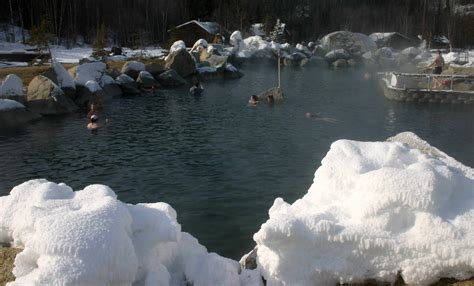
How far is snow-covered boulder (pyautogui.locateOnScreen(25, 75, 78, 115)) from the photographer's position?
22125 mm

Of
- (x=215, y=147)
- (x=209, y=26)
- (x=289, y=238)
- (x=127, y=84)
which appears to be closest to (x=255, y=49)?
(x=209, y=26)

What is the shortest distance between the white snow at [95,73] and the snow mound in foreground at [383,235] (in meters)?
23.7

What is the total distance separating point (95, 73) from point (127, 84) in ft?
6.87

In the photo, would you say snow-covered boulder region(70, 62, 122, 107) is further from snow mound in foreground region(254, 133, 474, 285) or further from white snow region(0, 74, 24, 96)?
snow mound in foreground region(254, 133, 474, 285)

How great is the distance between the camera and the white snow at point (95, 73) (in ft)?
90.3

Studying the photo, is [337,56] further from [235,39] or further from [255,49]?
[235,39]

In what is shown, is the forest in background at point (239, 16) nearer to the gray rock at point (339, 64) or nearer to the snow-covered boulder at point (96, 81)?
the gray rock at point (339, 64)

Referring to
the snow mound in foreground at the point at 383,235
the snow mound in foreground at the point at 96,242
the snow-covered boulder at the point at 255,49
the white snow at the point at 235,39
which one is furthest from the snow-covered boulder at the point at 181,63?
the snow mound in foreground at the point at 383,235

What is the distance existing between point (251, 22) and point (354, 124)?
5728 centimetres

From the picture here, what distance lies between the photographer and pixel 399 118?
20906mm

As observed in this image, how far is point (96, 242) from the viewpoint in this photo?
14.9 ft

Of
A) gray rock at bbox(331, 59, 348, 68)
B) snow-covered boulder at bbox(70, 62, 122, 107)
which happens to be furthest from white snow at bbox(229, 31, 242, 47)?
snow-covered boulder at bbox(70, 62, 122, 107)

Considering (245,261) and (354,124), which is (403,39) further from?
(245,261)

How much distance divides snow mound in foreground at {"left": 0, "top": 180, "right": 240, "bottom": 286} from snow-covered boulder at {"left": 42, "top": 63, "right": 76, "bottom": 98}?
19902 millimetres
